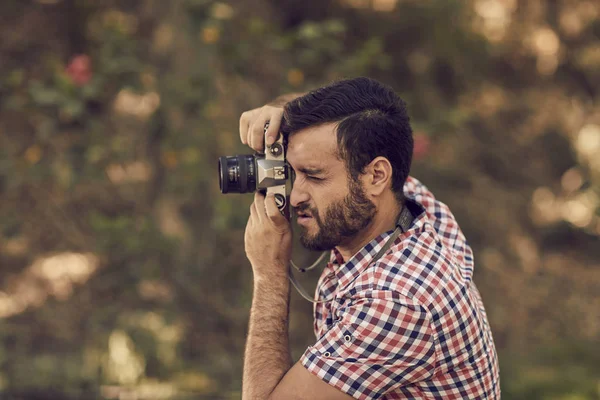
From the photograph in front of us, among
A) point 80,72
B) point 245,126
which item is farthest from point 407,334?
point 80,72

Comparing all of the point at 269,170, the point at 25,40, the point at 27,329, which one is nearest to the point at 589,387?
the point at 269,170

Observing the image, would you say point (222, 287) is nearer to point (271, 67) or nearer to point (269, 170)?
point (271, 67)

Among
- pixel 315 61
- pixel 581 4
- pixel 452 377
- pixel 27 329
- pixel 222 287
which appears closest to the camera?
pixel 452 377

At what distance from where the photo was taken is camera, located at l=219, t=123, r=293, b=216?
1905 mm

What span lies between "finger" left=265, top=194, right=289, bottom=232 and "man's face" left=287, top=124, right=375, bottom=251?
0.10 meters

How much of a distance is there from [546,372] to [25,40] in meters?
4.01

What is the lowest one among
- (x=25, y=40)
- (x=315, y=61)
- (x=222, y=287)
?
(x=222, y=287)

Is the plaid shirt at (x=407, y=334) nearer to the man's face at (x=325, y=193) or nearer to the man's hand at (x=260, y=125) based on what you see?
the man's face at (x=325, y=193)

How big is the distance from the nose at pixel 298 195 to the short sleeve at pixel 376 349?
0.35 meters

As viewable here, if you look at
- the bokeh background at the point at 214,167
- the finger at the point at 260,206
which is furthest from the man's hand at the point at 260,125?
the bokeh background at the point at 214,167

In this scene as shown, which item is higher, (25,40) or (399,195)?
(25,40)

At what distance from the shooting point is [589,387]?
374 cm

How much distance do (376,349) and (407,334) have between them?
0.08 metres

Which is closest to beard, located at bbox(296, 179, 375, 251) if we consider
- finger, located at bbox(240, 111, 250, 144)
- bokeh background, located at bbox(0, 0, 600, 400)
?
finger, located at bbox(240, 111, 250, 144)
